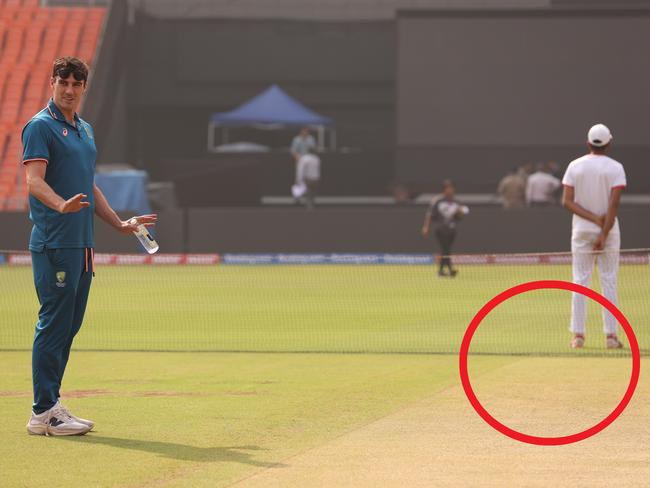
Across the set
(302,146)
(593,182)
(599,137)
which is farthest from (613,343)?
(302,146)

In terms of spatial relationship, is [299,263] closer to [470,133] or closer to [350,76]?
[470,133]

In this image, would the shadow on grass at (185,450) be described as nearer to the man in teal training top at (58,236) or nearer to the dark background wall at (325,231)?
the man in teal training top at (58,236)

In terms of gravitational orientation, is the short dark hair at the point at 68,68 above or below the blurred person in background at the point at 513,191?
above

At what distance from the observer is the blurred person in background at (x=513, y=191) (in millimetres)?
34062

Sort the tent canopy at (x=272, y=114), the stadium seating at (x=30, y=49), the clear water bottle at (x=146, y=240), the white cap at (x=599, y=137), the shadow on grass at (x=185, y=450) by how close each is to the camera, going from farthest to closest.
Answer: the stadium seating at (x=30, y=49) < the tent canopy at (x=272, y=114) < the white cap at (x=599, y=137) < the clear water bottle at (x=146, y=240) < the shadow on grass at (x=185, y=450)

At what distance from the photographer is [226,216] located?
34.3 m

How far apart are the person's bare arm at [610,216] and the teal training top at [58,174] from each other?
651 centimetres

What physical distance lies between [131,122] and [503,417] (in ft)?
116

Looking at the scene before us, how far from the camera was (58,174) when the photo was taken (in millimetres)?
9141

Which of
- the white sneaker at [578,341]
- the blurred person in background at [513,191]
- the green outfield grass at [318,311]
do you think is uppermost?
the blurred person in background at [513,191]

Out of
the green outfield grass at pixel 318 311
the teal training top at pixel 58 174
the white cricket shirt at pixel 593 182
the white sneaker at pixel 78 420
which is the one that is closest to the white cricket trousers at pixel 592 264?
the white cricket shirt at pixel 593 182

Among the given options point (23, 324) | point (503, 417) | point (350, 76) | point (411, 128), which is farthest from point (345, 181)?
point (503, 417)

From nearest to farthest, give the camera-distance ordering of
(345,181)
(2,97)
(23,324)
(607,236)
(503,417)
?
1. (503,417)
2. (607,236)
3. (23,324)
4. (345,181)
5. (2,97)

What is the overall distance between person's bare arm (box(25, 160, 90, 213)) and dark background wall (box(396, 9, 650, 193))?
27.6 meters
